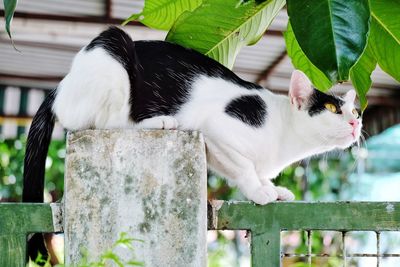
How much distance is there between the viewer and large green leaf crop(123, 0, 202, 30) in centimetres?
166

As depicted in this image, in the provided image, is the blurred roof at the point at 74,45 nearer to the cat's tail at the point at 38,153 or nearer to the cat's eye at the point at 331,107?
the cat's eye at the point at 331,107

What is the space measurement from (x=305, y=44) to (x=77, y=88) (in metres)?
0.67

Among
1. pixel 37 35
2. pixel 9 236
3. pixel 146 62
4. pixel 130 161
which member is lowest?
pixel 9 236

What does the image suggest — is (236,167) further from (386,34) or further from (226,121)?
(386,34)

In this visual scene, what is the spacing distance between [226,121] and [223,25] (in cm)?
21

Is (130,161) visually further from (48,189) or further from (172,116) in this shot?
(48,189)

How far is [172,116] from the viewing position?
5.38ft

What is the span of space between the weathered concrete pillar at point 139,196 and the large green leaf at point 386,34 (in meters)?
0.46

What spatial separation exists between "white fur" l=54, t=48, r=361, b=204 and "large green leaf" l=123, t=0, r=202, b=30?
0.13m

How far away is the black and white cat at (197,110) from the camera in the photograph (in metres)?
1.59

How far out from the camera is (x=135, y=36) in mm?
4902

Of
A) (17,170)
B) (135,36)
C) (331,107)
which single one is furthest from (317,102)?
(17,170)

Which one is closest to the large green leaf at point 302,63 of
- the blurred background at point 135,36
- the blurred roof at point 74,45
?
the blurred roof at point 74,45

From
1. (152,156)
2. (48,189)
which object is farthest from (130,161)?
(48,189)
